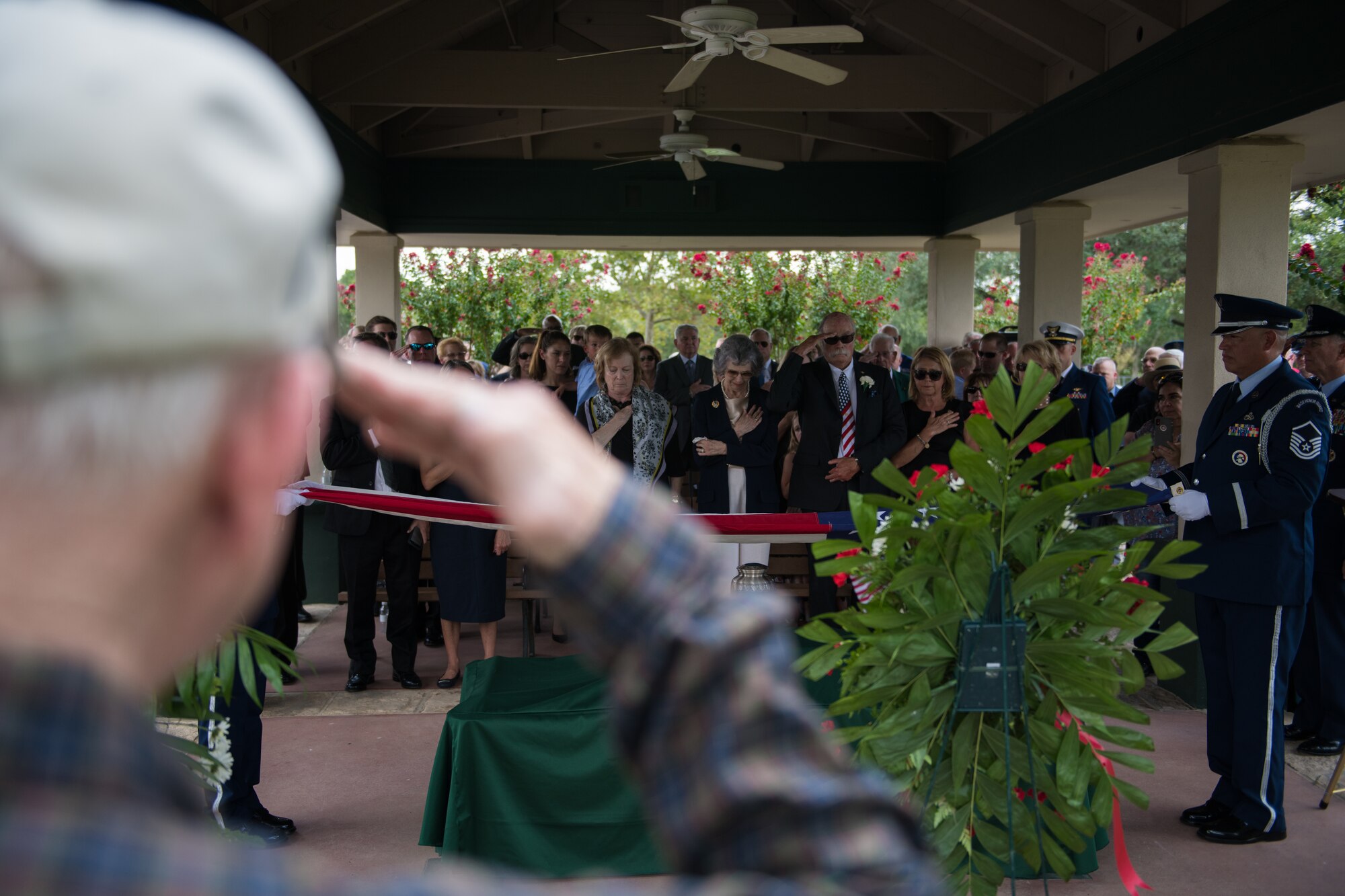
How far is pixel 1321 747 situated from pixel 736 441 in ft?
10.1

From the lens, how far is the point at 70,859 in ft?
1.18

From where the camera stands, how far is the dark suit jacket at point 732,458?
20.1 ft

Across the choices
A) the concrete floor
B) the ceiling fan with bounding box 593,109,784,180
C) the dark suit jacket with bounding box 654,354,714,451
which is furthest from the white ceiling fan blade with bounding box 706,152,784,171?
the concrete floor

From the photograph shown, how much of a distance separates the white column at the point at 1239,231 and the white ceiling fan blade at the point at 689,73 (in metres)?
2.75

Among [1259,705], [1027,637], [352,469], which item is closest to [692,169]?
[352,469]

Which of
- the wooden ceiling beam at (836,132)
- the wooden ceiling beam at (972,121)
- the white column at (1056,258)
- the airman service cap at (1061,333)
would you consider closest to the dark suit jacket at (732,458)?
the airman service cap at (1061,333)

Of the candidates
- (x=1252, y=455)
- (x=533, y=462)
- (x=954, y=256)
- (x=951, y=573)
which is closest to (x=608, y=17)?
(x=954, y=256)

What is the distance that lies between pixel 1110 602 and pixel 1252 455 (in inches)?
77.8

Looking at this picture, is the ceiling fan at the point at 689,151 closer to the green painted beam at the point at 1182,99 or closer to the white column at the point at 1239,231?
the green painted beam at the point at 1182,99

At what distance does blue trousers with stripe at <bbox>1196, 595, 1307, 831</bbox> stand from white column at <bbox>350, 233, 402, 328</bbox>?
8.31 metres

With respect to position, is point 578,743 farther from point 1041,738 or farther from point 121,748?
point 121,748

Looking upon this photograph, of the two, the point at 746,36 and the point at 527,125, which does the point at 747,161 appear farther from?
the point at 746,36

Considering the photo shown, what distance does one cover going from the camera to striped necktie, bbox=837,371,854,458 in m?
6.04

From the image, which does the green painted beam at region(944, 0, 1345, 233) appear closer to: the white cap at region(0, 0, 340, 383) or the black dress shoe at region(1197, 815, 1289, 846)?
the black dress shoe at region(1197, 815, 1289, 846)
